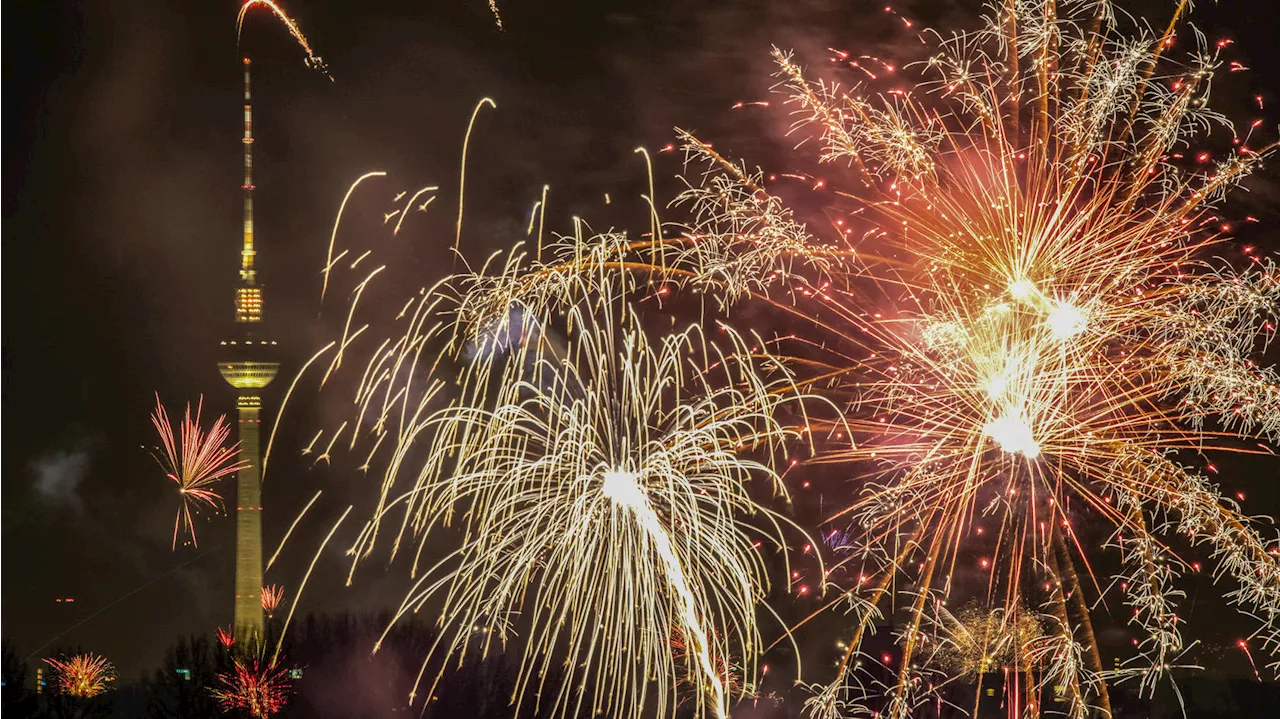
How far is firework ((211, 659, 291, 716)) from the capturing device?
80.7 metres

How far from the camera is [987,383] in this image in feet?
52.4

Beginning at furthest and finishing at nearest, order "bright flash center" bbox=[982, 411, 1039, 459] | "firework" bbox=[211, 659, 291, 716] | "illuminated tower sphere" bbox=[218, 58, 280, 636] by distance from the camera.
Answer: "illuminated tower sphere" bbox=[218, 58, 280, 636] → "firework" bbox=[211, 659, 291, 716] → "bright flash center" bbox=[982, 411, 1039, 459]

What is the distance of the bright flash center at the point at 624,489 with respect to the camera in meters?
17.4

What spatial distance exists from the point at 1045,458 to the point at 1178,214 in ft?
11.0

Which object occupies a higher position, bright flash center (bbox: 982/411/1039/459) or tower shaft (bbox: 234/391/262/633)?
tower shaft (bbox: 234/391/262/633)

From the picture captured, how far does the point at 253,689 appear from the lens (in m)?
81.4

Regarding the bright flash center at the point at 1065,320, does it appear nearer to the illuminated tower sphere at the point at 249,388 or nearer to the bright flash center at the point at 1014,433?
the bright flash center at the point at 1014,433

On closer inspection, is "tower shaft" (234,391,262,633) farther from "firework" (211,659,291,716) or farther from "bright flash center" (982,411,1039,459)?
"bright flash center" (982,411,1039,459)

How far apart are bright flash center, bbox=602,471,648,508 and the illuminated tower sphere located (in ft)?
363

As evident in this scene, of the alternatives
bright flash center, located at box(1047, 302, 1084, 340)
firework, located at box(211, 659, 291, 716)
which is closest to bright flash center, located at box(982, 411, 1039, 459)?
bright flash center, located at box(1047, 302, 1084, 340)

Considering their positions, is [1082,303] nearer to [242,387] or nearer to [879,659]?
[879,659]

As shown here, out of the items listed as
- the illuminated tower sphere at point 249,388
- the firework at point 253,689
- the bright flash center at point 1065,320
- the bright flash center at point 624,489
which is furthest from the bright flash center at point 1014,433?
the illuminated tower sphere at point 249,388

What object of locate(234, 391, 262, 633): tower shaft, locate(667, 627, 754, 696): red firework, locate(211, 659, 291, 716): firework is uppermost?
locate(234, 391, 262, 633): tower shaft

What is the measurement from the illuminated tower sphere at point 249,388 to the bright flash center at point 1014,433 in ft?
373
